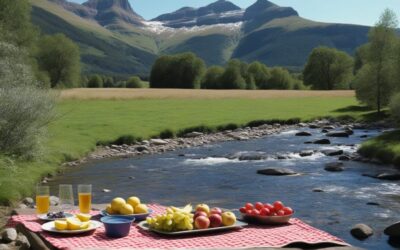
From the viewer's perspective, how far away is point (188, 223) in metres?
9.12

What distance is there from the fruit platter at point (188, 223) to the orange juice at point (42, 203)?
1.94 m

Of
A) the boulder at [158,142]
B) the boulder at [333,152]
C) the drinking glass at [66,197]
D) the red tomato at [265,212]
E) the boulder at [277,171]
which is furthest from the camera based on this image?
the boulder at [158,142]

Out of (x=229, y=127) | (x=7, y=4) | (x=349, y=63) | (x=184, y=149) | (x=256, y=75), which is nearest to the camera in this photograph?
(x=184, y=149)

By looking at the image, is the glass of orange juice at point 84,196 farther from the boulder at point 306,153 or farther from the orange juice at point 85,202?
the boulder at point 306,153

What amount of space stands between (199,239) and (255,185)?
16.9 metres

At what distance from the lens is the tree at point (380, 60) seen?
223ft

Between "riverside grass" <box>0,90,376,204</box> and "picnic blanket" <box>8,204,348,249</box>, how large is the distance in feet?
37.5

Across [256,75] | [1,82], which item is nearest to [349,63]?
[256,75]

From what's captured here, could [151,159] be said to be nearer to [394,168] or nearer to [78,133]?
[78,133]

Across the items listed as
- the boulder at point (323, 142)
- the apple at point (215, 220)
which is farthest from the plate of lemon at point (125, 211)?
the boulder at point (323, 142)

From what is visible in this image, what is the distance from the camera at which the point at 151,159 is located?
35.4 metres

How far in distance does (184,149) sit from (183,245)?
32459 mm

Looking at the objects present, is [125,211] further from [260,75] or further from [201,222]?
[260,75]

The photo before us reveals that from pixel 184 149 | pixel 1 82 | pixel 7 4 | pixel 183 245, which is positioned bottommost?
pixel 184 149
